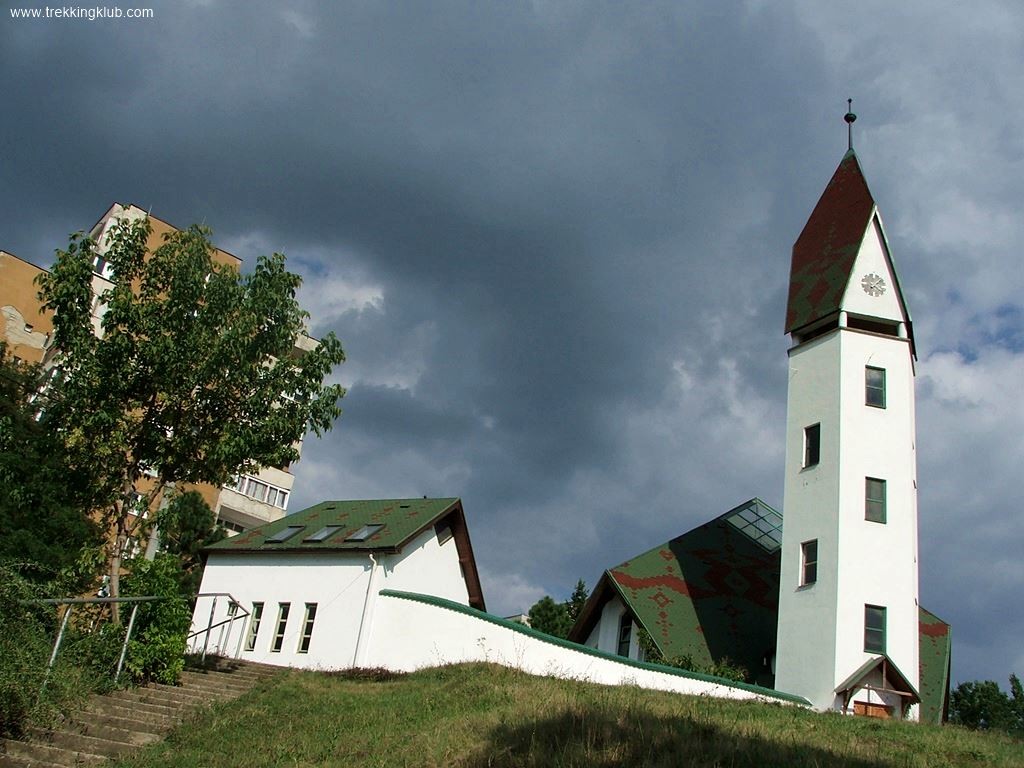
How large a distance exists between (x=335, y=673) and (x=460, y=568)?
28.1ft

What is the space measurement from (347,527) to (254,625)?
4.28 meters

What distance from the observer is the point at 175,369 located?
65.3 ft

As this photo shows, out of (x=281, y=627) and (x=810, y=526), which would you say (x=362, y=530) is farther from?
(x=810, y=526)

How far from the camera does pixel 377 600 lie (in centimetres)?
2700

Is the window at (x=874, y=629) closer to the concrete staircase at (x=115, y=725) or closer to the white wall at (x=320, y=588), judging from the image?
the white wall at (x=320, y=588)

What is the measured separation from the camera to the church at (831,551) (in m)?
24.8

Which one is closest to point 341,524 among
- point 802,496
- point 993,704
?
point 802,496

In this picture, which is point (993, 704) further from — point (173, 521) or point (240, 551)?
point (173, 521)

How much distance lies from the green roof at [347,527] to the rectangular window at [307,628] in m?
1.82

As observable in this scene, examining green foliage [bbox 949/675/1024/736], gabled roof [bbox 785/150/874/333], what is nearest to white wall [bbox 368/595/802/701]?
gabled roof [bbox 785/150/874/333]

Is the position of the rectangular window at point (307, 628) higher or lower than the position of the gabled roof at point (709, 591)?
lower

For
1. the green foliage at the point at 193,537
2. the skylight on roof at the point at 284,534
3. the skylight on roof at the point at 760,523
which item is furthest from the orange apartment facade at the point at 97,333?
the skylight on roof at the point at 760,523

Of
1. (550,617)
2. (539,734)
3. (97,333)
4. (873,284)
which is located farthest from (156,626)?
(550,617)

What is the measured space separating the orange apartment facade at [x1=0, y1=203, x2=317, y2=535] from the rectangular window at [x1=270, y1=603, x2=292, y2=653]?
10994mm
